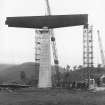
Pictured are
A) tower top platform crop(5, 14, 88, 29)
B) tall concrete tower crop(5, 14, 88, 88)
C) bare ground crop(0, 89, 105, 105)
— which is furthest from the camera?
tall concrete tower crop(5, 14, 88, 88)

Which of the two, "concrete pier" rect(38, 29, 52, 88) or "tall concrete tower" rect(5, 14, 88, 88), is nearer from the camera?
"tall concrete tower" rect(5, 14, 88, 88)

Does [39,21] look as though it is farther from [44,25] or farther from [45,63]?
[45,63]

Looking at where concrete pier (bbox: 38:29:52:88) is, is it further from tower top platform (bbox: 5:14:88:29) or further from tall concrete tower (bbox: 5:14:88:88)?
tower top platform (bbox: 5:14:88:29)

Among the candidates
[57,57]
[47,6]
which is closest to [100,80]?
[57,57]

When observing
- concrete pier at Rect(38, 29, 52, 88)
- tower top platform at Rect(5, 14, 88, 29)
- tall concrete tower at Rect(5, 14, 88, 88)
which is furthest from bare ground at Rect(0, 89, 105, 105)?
tower top platform at Rect(5, 14, 88, 29)

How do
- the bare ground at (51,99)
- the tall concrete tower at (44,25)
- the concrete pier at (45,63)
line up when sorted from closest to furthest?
1. the bare ground at (51,99)
2. the tall concrete tower at (44,25)
3. the concrete pier at (45,63)

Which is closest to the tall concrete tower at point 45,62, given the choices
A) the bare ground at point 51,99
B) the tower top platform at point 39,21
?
the tower top platform at point 39,21

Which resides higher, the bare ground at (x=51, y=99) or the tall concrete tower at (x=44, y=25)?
the tall concrete tower at (x=44, y=25)

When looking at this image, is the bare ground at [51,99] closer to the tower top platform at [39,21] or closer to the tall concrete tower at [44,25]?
the tall concrete tower at [44,25]

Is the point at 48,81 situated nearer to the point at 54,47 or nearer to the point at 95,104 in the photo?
the point at 54,47
